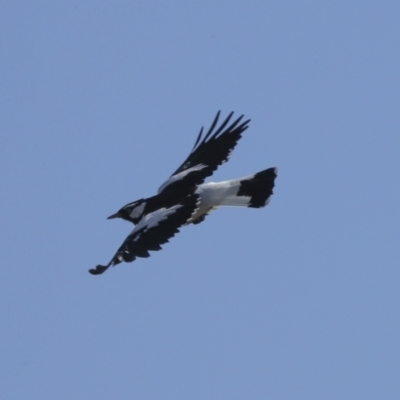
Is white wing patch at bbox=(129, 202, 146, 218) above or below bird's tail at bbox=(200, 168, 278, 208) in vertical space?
below

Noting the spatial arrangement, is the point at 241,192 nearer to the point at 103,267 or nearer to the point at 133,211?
the point at 133,211

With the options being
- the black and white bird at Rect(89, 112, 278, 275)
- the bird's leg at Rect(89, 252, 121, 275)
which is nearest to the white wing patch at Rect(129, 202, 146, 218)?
the black and white bird at Rect(89, 112, 278, 275)

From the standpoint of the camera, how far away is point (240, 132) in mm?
22703

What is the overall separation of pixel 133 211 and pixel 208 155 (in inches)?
68.5

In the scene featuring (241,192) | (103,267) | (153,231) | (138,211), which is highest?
(241,192)

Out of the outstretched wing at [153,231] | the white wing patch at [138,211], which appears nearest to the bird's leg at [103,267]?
the outstretched wing at [153,231]

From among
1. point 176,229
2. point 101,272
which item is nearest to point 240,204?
point 176,229

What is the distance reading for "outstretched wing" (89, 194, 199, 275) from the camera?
1930 centimetres

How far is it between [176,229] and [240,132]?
128 inches

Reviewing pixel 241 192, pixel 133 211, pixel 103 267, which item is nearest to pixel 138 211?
pixel 133 211

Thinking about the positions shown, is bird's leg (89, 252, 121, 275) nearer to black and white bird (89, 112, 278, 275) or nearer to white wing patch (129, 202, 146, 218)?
black and white bird (89, 112, 278, 275)

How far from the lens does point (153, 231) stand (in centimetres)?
1991

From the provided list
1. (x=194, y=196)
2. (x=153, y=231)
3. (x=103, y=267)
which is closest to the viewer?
(x=103, y=267)

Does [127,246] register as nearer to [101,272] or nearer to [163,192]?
[101,272]
